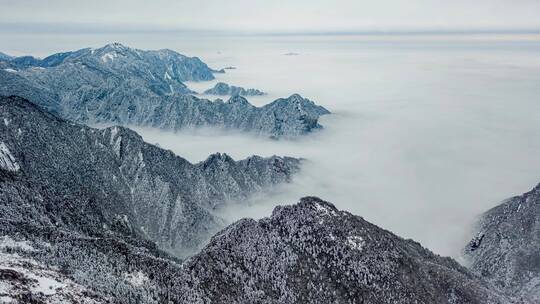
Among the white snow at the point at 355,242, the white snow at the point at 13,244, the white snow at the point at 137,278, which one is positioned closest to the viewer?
the white snow at the point at 13,244

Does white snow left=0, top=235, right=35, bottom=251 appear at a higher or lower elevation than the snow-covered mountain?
higher

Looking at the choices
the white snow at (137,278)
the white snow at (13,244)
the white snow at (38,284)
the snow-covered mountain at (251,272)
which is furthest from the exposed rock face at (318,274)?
the white snow at (13,244)

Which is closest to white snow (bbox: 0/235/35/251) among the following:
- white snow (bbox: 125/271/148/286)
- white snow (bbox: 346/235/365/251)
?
white snow (bbox: 125/271/148/286)

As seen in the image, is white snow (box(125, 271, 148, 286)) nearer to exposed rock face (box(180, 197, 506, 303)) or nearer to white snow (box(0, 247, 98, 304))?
exposed rock face (box(180, 197, 506, 303))

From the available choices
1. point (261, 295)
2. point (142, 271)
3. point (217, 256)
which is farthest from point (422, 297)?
point (142, 271)

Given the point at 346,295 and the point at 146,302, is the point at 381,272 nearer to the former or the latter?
the point at 346,295

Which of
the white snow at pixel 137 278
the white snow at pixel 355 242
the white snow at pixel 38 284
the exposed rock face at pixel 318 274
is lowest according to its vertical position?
the exposed rock face at pixel 318 274

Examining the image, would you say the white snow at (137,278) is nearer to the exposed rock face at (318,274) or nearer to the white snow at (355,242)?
the exposed rock face at (318,274)

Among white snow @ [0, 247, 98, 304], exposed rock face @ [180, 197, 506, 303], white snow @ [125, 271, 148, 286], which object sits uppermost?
white snow @ [0, 247, 98, 304]

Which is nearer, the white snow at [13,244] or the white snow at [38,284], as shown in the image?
the white snow at [38,284]

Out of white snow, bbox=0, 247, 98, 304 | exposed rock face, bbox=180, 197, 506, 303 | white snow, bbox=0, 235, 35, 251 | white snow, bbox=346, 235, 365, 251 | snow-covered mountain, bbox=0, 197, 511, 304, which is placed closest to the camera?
white snow, bbox=0, 247, 98, 304

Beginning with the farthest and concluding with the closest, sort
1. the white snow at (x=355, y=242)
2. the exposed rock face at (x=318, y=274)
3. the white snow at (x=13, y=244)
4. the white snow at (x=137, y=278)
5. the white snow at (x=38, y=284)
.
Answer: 1. the white snow at (x=355, y=242)
2. the exposed rock face at (x=318, y=274)
3. the white snow at (x=137, y=278)
4. the white snow at (x=13, y=244)
5. the white snow at (x=38, y=284)
